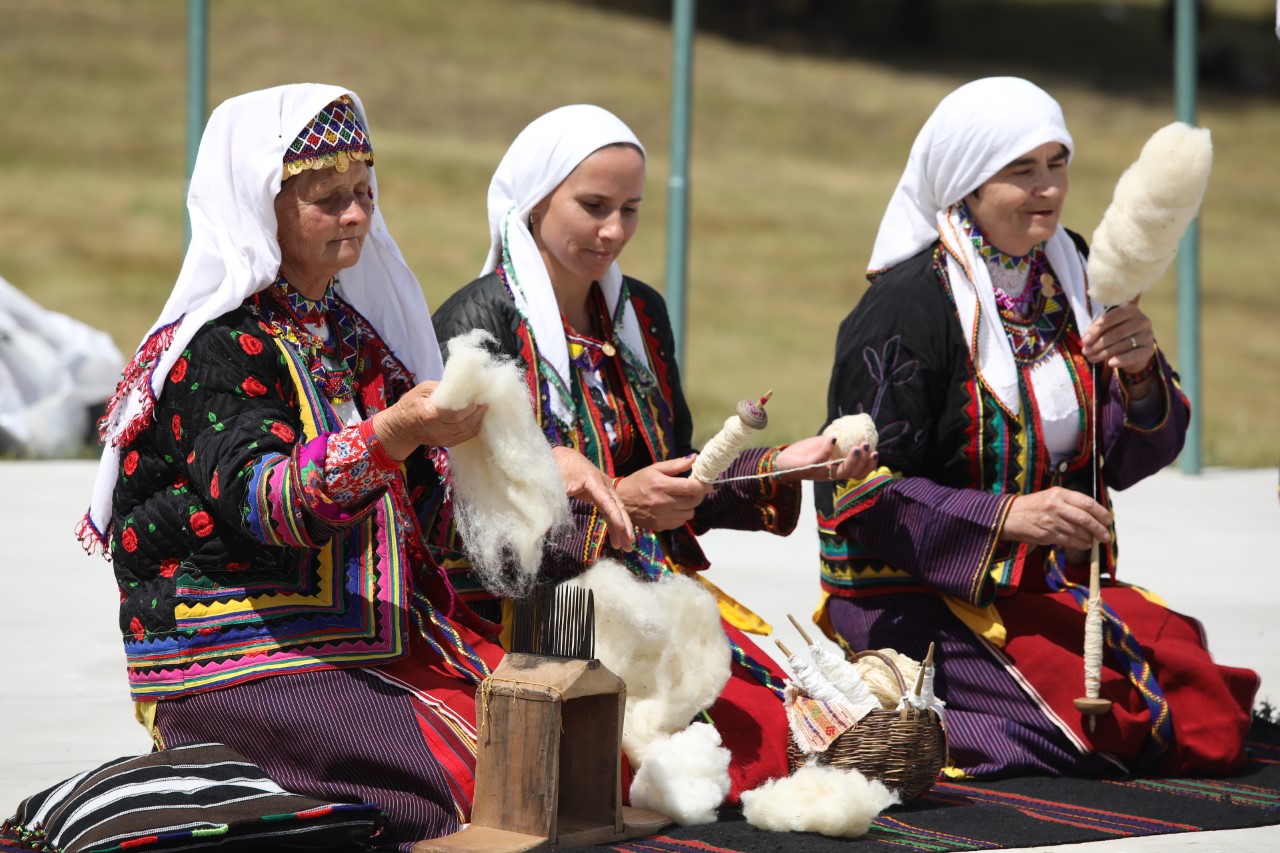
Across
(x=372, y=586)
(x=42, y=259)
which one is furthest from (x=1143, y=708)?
(x=42, y=259)

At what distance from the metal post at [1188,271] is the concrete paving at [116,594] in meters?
0.41

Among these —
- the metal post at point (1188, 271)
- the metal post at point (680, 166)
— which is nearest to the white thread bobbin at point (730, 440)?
the metal post at point (680, 166)

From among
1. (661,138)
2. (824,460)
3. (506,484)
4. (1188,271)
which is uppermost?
(661,138)

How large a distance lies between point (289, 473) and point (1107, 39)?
106 feet

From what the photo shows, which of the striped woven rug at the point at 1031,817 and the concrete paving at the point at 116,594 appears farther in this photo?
the concrete paving at the point at 116,594

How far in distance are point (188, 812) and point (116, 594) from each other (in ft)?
10.3

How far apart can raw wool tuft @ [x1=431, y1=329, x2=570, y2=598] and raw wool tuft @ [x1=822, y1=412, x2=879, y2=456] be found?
0.69 meters

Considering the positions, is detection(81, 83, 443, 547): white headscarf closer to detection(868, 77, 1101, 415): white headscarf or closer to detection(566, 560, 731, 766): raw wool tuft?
detection(566, 560, 731, 766): raw wool tuft

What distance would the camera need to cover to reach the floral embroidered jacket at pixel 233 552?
11.1 ft

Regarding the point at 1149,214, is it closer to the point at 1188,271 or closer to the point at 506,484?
the point at 506,484

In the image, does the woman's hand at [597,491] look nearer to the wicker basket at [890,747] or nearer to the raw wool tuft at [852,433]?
the raw wool tuft at [852,433]

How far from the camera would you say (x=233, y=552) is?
11.3 ft

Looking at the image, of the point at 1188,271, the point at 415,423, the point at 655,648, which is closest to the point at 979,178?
the point at 655,648

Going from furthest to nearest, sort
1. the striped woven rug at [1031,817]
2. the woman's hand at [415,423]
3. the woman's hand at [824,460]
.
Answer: the woman's hand at [824,460]
the striped woven rug at [1031,817]
the woman's hand at [415,423]
